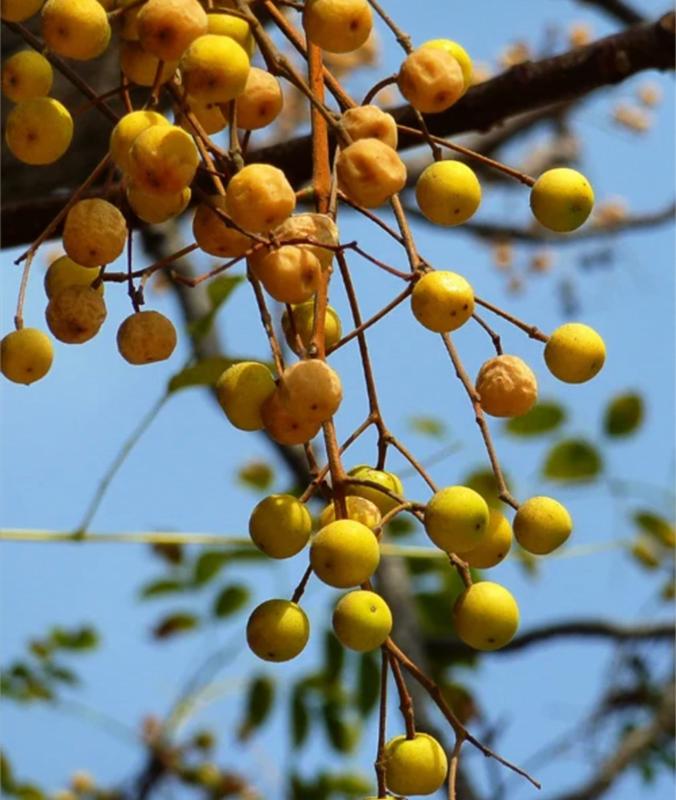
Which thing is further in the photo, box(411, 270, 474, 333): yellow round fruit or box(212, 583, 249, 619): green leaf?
box(212, 583, 249, 619): green leaf

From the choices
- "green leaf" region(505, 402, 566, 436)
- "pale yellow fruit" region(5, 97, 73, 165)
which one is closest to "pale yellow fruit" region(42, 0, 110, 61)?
"pale yellow fruit" region(5, 97, 73, 165)

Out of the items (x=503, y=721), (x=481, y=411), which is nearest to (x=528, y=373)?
(x=481, y=411)

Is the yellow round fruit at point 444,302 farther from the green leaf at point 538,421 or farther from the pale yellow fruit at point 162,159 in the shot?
the green leaf at point 538,421

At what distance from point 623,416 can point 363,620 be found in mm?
1170

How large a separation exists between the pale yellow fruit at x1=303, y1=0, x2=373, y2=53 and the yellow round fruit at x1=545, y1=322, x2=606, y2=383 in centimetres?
18

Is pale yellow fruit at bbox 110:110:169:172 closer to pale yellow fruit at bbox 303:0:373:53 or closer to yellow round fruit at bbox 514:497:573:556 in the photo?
pale yellow fruit at bbox 303:0:373:53

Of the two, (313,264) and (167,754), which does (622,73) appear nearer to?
(313,264)

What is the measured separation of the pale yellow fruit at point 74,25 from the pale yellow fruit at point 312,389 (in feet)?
0.66

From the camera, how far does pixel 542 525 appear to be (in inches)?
26.3

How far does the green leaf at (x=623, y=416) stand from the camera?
1.71 m

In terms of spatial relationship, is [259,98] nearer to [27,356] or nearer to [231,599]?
[27,356]

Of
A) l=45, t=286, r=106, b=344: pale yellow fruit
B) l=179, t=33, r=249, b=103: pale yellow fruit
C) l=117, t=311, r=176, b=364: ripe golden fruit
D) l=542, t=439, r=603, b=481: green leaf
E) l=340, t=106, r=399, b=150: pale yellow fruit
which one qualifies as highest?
l=179, t=33, r=249, b=103: pale yellow fruit

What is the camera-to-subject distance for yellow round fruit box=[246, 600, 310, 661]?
23.9 inches

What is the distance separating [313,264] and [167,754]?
76.2 inches
